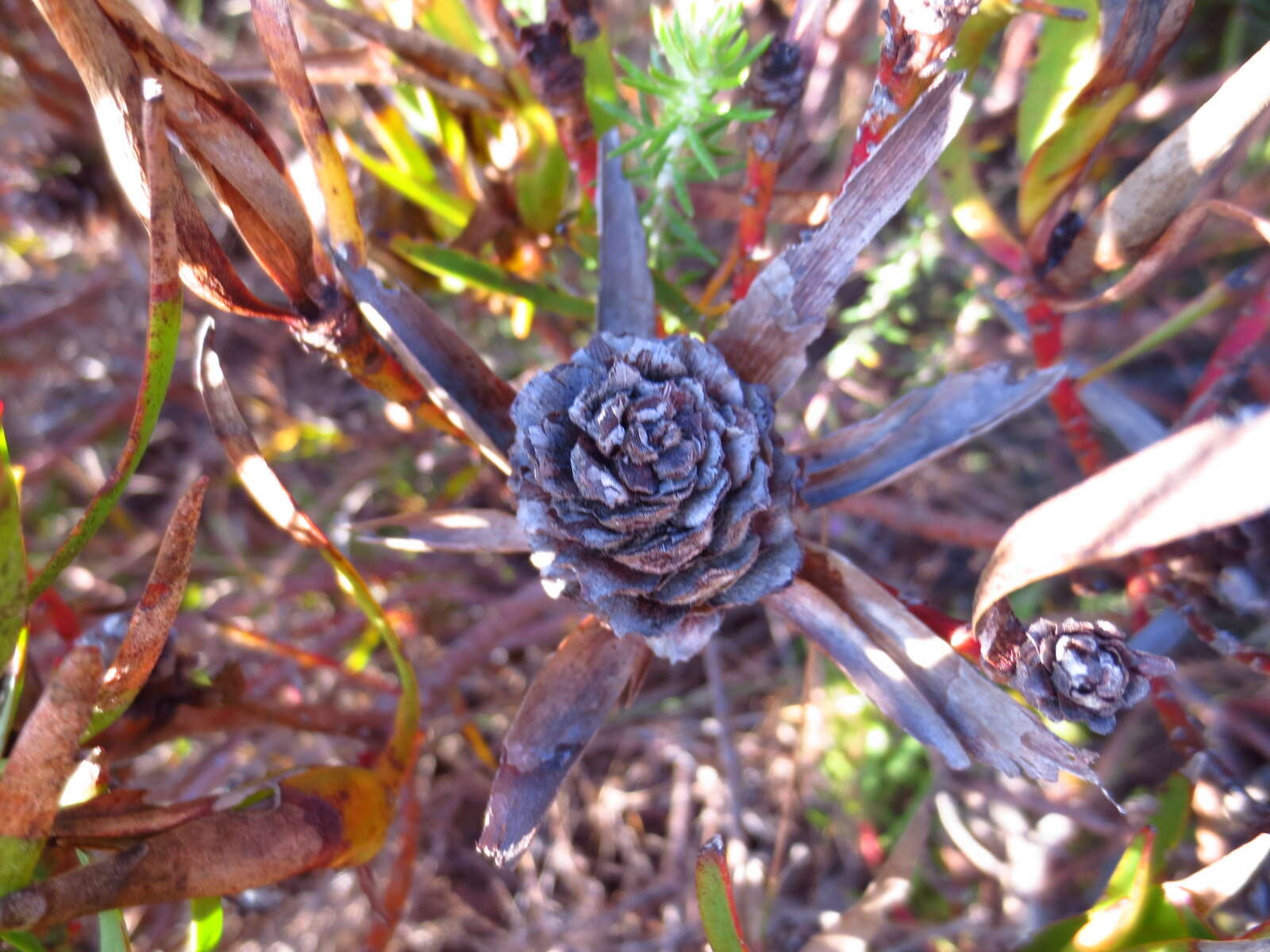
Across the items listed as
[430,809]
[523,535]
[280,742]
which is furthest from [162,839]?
[430,809]

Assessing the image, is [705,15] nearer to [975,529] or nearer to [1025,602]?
[975,529]

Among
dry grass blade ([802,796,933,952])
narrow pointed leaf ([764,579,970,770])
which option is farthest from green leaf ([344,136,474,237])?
dry grass blade ([802,796,933,952])

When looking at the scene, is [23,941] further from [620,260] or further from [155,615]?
[620,260]

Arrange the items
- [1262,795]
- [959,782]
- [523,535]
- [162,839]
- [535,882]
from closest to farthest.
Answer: [162,839] < [523,535] < [1262,795] < [959,782] < [535,882]

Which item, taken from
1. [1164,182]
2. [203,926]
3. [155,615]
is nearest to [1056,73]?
[1164,182]

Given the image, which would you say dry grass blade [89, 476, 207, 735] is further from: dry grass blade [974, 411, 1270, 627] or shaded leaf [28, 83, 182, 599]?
dry grass blade [974, 411, 1270, 627]
